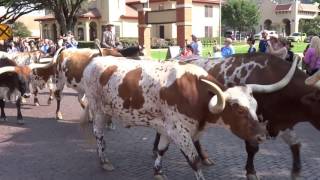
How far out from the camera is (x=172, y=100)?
225 inches

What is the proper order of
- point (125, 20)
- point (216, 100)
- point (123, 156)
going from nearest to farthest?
point (216, 100), point (123, 156), point (125, 20)

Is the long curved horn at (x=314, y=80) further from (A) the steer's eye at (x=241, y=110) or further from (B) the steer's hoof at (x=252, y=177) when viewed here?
(B) the steer's hoof at (x=252, y=177)

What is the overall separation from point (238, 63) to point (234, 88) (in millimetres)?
1341

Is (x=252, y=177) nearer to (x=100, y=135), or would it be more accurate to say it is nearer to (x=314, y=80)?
(x=314, y=80)

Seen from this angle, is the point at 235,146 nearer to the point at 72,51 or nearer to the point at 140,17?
the point at 72,51

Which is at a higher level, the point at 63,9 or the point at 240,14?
the point at 240,14

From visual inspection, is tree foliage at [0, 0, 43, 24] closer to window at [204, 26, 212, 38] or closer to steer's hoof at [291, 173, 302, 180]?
window at [204, 26, 212, 38]

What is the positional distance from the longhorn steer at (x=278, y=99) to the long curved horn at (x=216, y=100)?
0.69 m

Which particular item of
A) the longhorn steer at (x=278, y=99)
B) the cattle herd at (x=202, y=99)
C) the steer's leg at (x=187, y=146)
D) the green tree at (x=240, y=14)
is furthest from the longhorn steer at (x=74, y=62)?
the green tree at (x=240, y=14)

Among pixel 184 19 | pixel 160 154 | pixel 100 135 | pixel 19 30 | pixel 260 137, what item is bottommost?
pixel 160 154

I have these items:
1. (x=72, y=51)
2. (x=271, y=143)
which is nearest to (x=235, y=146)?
(x=271, y=143)

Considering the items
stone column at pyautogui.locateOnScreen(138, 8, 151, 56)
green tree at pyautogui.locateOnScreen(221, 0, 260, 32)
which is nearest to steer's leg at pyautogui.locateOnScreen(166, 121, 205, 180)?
stone column at pyautogui.locateOnScreen(138, 8, 151, 56)

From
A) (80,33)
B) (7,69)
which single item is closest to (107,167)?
(7,69)

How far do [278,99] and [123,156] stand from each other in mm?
3014
